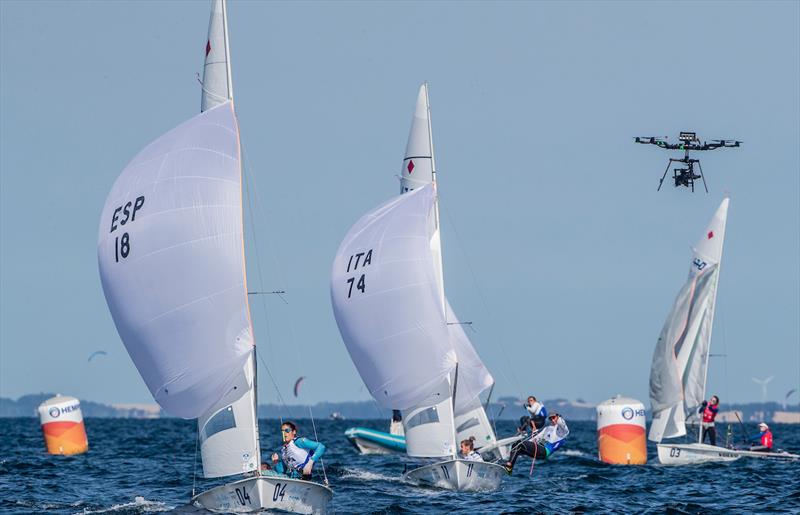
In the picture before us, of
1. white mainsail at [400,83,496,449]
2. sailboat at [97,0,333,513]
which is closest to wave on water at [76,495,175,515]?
sailboat at [97,0,333,513]

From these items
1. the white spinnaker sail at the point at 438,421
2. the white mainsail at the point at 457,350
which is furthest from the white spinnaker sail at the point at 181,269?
the white mainsail at the point at 457,350

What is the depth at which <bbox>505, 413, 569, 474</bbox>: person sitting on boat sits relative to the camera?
35.0 meters

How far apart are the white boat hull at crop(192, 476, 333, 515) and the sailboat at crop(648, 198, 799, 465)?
2294 cm

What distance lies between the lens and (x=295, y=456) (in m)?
25.6

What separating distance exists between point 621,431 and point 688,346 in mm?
6297

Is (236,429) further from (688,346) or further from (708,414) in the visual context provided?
(688,346)

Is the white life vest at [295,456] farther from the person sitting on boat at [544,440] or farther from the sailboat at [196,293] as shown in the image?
the person sitting on boat at [544,440]

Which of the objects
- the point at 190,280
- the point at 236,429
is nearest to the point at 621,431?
the point at 236,429

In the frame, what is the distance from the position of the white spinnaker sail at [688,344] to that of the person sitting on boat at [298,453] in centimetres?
2225

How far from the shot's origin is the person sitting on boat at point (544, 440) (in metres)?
35.0

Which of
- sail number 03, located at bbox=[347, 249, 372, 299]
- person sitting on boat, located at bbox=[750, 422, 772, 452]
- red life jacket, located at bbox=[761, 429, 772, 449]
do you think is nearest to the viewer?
sail number 03, located at bbox=[347, 249, 372, 299]

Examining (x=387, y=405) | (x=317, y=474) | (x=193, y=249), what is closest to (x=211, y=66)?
(x=193, y=249)

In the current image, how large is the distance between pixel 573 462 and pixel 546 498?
15.3 metres

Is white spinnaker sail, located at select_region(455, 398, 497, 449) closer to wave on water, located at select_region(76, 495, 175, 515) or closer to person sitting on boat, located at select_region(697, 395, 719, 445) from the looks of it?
person sitting on boat, located at select_region(697, 395, 719, 445)
